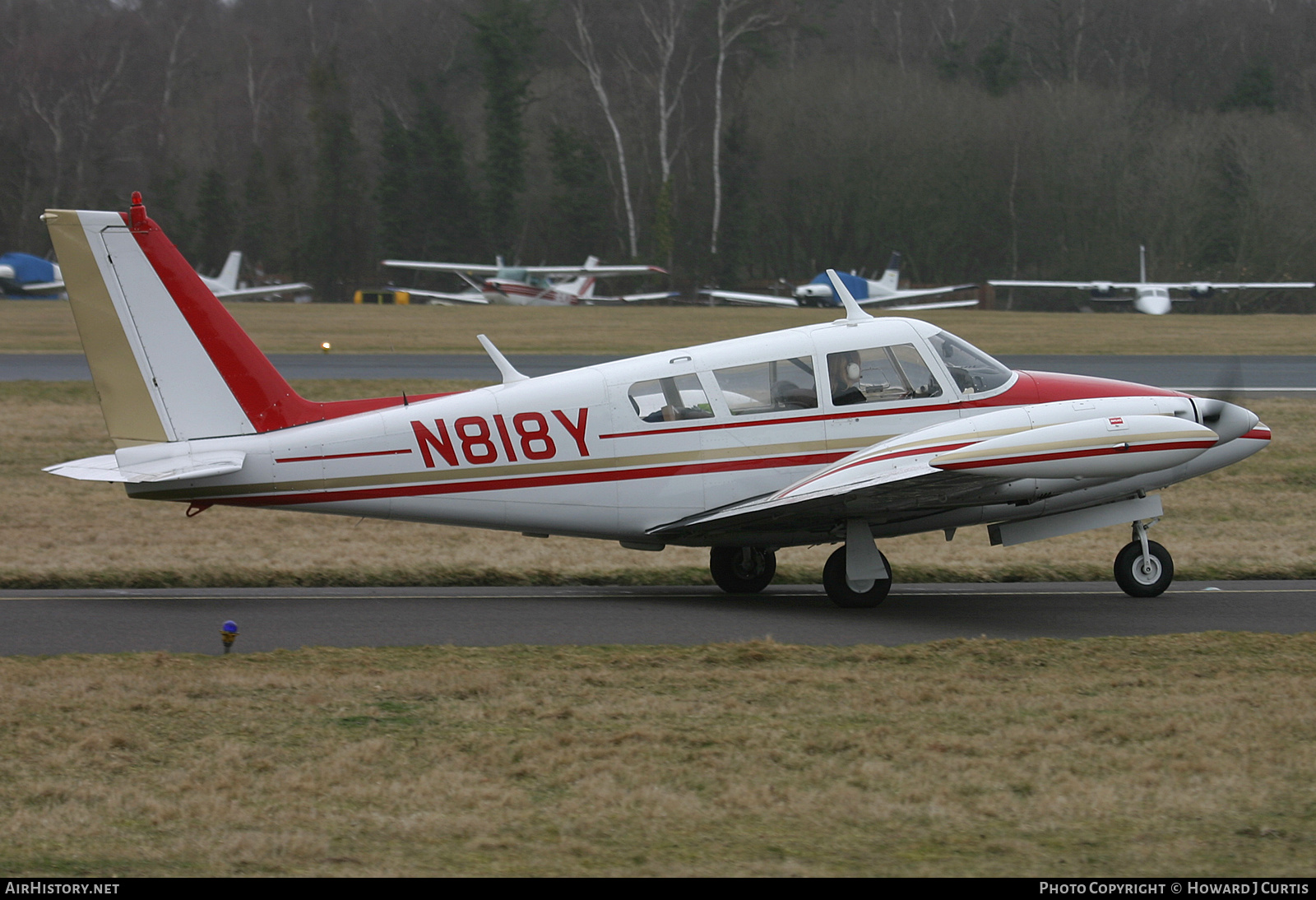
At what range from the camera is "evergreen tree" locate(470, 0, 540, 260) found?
73.1 meters

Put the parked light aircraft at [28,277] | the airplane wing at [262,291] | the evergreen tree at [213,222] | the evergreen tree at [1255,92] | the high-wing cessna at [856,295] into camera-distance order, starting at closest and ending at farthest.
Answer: the parked light aircraft at [28,277] → the airplane wing at [262,291] → the high-wing cessna at [856,295] → the evergreen tree at [213,222] → the evergreen tree at [1255,92]

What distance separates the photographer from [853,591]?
36.0 feet

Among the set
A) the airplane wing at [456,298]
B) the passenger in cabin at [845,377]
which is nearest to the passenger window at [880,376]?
the passenger in cabin at [845,377]

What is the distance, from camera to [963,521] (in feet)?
36.2

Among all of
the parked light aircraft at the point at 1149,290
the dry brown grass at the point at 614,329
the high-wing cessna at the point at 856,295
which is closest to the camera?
the dry brown grass at the point at 614,329

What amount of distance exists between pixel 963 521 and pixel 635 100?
66.4 m

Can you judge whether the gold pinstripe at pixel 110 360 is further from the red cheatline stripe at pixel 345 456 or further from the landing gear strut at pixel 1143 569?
the landing gear strut at pixel 1143 569

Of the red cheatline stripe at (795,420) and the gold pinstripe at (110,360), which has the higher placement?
the gold pinstripe at (110,360)

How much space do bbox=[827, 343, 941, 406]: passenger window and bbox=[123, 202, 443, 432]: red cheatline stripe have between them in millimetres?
3957

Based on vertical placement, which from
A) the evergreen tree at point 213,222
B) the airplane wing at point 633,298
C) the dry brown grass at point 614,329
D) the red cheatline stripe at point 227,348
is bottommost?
the red cheatline stripe at point 227,348

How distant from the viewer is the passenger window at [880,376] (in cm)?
1112

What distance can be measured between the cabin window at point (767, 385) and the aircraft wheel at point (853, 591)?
1.41 m

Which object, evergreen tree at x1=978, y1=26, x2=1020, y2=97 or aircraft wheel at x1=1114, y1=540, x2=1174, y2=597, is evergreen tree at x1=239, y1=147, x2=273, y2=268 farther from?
aircraft wheel at x1=1114, y1=540, x2=1174, y2=597

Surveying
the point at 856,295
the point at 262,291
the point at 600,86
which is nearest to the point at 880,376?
the point at 856,295
